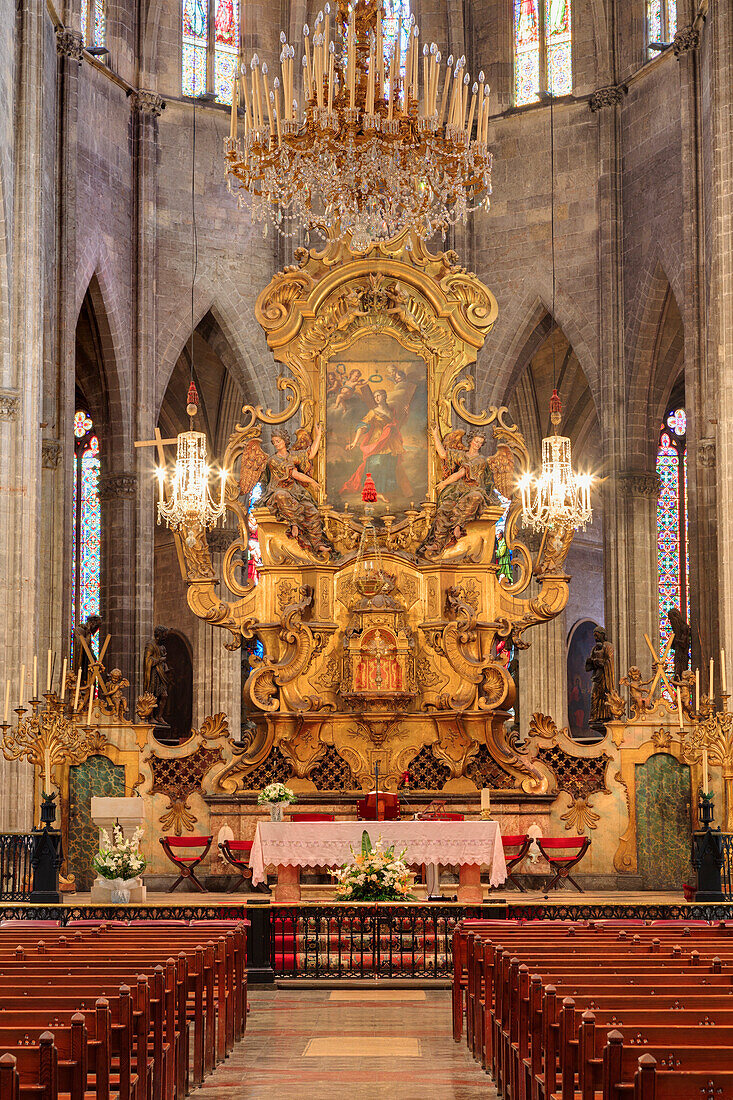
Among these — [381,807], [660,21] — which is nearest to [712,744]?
[381,807]

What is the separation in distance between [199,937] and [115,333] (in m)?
18.7

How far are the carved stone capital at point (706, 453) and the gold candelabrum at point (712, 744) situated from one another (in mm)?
6015

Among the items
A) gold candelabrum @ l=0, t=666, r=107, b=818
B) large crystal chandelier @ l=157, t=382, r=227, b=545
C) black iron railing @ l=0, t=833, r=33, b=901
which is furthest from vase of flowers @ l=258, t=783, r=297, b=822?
large crystal chandelier @ l=157, t=382, r=227, b=545

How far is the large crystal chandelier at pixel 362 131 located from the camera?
1598 centimetres

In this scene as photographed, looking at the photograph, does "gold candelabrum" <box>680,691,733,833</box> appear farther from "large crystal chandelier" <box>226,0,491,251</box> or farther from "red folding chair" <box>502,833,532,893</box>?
"large crystal chandelier" <box>226,0,491,251</box>

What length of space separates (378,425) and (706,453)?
19.8 feet

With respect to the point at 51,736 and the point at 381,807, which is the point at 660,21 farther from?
the point at 51,736

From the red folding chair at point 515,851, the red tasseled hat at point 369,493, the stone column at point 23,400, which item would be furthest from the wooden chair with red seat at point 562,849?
the stone column at point 23,400

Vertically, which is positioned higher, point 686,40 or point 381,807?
point 686,40

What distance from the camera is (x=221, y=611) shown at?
63.6 ft

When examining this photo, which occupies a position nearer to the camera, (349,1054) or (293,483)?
(349,1054)

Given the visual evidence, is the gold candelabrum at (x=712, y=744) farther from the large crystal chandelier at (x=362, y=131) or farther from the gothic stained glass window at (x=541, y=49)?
the gothic stained glass window at (x=541, y=49)

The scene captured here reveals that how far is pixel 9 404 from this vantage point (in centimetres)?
2042

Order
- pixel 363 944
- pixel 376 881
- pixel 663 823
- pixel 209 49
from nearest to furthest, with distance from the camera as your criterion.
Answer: pixel 376 881, pixel 363 944, pixel 663 823, pixel 209 49
